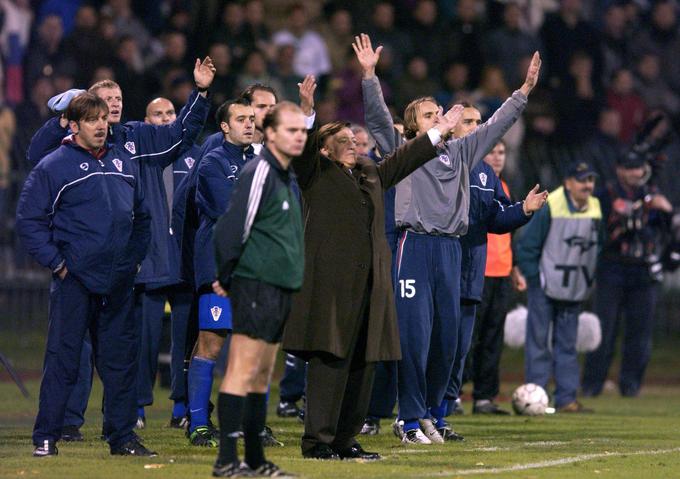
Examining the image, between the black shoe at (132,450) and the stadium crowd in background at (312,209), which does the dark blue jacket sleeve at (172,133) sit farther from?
the black shoe at (132,450)

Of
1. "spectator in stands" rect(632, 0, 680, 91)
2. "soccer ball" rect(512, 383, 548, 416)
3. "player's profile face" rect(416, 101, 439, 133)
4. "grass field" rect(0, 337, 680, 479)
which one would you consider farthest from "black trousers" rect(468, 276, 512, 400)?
"spectator in stands" rect(632, 0, 680, 91)

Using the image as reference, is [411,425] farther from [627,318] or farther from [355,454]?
[627,318]

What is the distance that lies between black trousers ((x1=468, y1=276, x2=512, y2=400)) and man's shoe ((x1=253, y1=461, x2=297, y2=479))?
6042 millimetres

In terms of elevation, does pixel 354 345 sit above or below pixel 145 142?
below

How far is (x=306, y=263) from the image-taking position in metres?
9.66

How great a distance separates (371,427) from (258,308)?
3.51m

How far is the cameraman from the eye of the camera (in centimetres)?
1662

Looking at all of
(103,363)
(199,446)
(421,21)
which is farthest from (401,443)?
(421,21)

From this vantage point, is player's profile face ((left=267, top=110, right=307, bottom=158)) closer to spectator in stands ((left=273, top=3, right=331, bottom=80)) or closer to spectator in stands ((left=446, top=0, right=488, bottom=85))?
spectator in stands ((left=273, top=3, right=331, bottom=80))

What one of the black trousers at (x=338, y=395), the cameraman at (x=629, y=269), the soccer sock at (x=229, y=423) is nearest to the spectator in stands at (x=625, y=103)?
the cameraman at (x=629, y=269)

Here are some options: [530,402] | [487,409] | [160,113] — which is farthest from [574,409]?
[160,113]

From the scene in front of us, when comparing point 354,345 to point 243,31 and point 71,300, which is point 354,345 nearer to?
point 71,300

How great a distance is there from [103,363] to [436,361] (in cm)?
273

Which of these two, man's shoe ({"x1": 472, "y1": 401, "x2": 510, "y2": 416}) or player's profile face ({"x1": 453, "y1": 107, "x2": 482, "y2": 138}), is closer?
player's profile face ({"x1": 453, "y1": 107, "x2": 482, "y2": 138})
